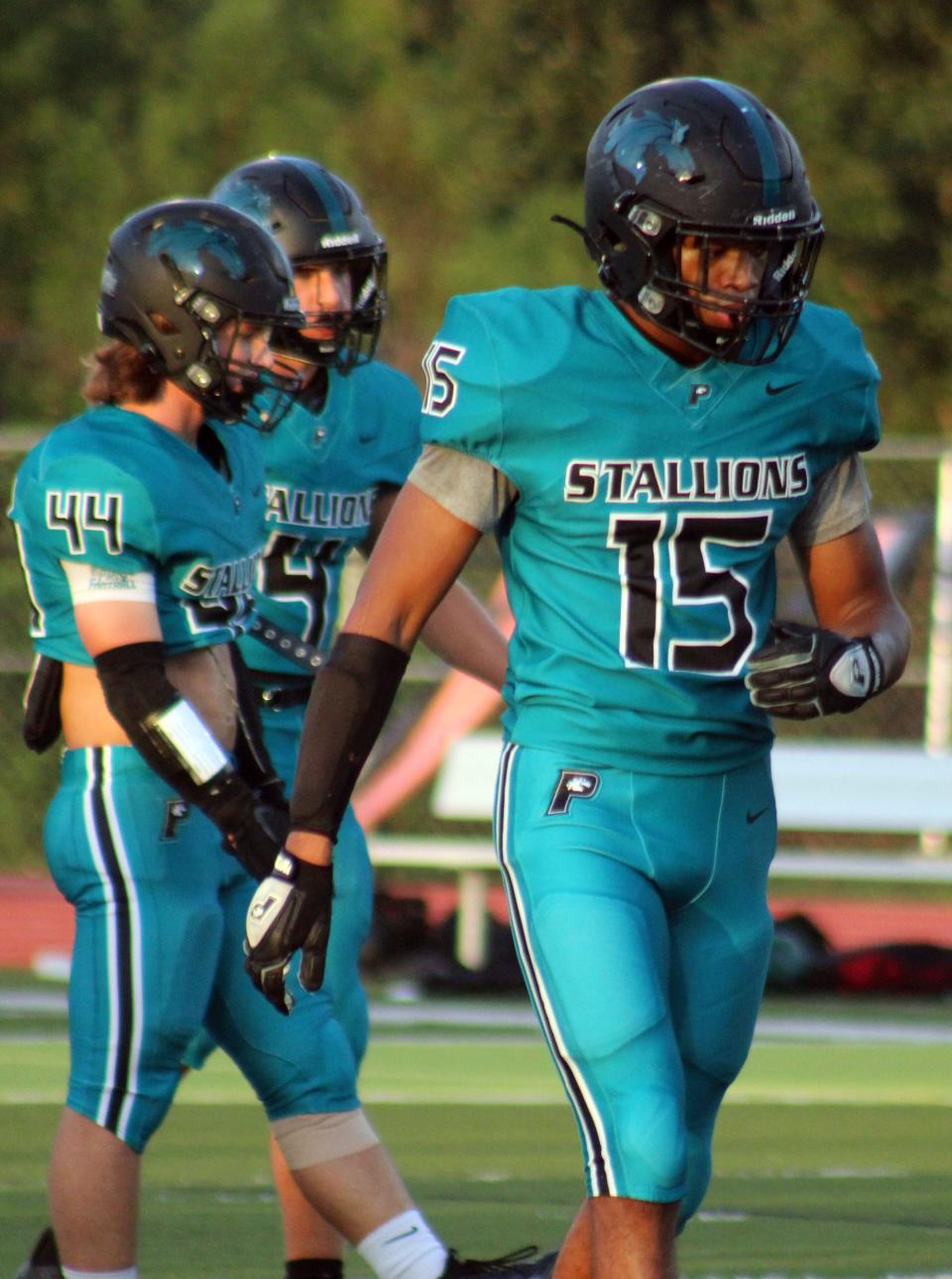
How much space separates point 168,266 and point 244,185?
0.97 m

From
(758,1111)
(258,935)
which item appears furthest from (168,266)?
(758,1111)

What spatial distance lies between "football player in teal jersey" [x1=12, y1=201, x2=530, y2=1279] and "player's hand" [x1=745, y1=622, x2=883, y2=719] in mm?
930

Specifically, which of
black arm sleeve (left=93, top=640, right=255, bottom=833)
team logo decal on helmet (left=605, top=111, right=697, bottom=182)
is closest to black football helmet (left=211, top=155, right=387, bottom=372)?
black arm sleeve (left=93, top=640, right=255, bottom=833)

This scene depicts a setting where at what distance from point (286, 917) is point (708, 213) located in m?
1.11

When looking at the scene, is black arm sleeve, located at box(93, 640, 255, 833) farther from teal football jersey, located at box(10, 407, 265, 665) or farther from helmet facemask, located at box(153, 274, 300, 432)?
helmet facemask, located at box(153, 274, 300, 432)

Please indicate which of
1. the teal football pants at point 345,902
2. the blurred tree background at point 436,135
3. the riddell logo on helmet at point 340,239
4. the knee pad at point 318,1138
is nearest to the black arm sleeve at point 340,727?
the knee pad at point 318,1138

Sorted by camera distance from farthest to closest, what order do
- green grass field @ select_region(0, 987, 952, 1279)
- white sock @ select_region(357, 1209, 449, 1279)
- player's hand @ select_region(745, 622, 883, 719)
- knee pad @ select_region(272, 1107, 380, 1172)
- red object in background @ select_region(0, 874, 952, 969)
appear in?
1. red object in background @ select_region(0, 874, 952, 969)
2. green grass field @ select_region(0, 987, 952, 1279)
3. knee pad @ select_region(272, 1107, 380, 1172)
4. white sock @ select_region(357, 1209, 449, 1279)
5. player's hand @ select_region(745, 622, 883, 719)

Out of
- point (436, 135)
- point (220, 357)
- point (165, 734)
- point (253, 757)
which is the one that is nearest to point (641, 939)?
point (165, 734)

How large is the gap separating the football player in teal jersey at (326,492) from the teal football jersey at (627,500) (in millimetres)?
1267

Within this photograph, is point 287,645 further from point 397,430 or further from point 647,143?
point 647,143

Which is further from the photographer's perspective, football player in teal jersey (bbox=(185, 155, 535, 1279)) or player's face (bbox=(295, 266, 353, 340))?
player's face (bbox=(295, 266, 353, 340))

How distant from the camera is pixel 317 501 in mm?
4949

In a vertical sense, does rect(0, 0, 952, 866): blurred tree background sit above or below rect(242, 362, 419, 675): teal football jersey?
below

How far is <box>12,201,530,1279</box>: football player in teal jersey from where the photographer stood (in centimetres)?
396
